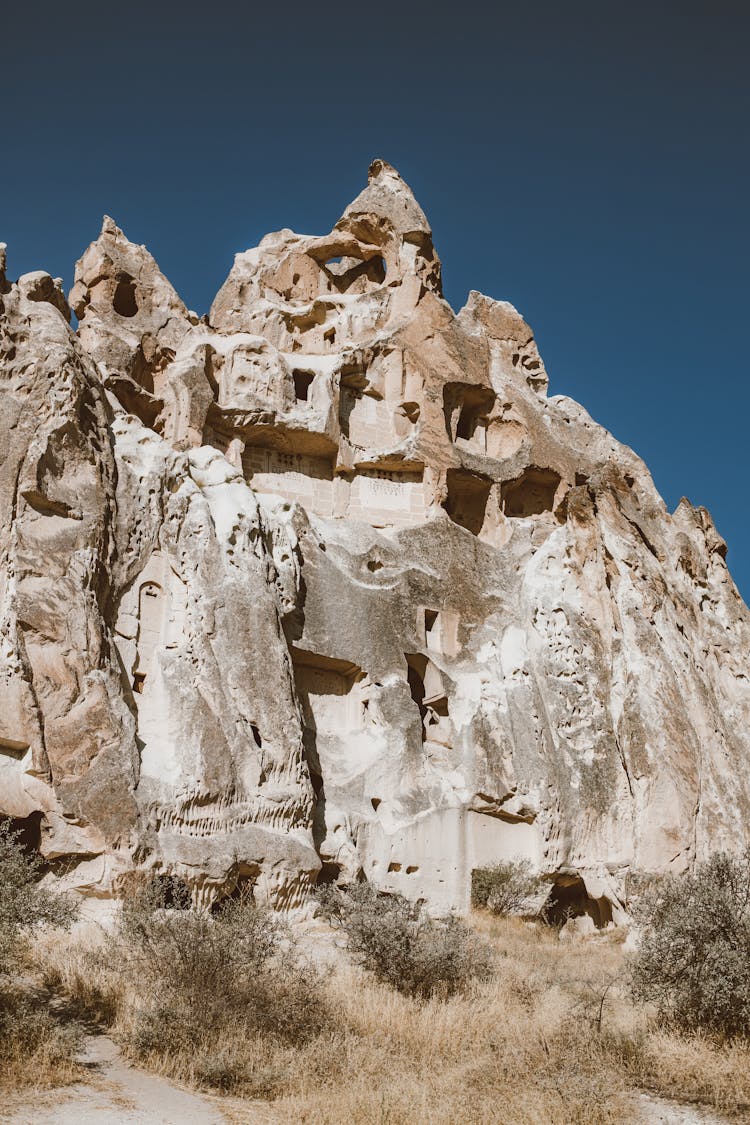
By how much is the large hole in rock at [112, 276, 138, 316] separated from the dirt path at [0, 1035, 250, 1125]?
19773mm

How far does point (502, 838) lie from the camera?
56.9 feet

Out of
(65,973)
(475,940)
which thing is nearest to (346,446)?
(475,940)

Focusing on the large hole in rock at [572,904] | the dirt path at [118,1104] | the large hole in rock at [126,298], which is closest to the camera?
the dirt path at [118,1104]

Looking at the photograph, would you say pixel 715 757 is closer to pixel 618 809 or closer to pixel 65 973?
pixel 618 809

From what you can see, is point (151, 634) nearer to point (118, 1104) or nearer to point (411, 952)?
point (411, 952)

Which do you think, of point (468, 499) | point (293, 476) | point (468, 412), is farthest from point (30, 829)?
point (468, 412)

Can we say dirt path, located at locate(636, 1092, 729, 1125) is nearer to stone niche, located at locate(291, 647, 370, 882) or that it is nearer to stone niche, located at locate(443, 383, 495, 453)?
stone niche, located at locate(291, 647, 370, 882)

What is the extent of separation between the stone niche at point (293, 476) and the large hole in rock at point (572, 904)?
872 cm

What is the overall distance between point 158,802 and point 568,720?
26.1 ft

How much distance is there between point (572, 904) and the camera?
58.7 ft

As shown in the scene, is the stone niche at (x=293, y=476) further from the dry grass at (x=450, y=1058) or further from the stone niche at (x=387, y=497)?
the dry grass at (x=450, y=1058)

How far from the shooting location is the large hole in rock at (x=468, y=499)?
22.5m

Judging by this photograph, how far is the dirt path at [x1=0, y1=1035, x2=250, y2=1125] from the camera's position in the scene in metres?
6.75

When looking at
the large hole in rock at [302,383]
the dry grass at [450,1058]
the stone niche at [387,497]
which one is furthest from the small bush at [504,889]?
the large hole in rock at [302,383]
